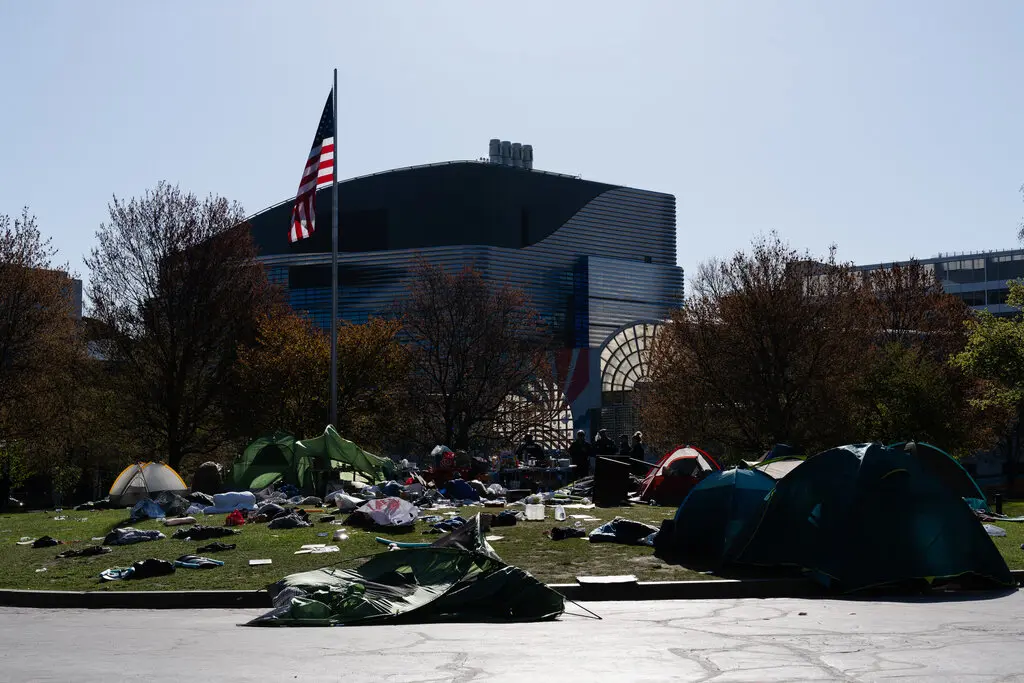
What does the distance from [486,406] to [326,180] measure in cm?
1773

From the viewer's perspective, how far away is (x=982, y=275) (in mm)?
141375

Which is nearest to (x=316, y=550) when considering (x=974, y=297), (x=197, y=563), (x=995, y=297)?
(x=197, y=563)

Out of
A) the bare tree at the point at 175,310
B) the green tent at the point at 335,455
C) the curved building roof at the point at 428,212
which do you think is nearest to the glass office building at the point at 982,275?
the curved building roof at the point at 428,212

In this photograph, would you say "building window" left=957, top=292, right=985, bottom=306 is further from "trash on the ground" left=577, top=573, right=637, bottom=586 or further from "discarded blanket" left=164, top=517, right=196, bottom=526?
"trash on the ground" left=577, top=573, right=637, bottom=586

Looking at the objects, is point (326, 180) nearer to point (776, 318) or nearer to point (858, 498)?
point (776, 318)

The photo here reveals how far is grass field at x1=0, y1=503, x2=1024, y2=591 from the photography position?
13906mm

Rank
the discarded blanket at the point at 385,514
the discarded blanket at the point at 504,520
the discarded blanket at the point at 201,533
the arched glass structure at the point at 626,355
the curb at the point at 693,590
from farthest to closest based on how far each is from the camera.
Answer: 1. the arched glass structure at the point at 626,355
2. the discarded blanket at the point at 504,520
3. the discarded blanket at the point at 385,514
4. the discarded blanket at the point at 201,533
5. the curb at the point at 693,590

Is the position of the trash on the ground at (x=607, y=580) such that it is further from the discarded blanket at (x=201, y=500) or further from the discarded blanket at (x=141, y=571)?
the discarded blanket at (x=201, y=500)

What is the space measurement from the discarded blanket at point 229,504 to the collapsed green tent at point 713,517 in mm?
10299

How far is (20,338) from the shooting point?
39.5 m

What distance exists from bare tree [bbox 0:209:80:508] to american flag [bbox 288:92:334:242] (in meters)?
10.4

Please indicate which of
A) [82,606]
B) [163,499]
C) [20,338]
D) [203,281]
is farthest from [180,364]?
[82,606]

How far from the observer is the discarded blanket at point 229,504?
23.0m

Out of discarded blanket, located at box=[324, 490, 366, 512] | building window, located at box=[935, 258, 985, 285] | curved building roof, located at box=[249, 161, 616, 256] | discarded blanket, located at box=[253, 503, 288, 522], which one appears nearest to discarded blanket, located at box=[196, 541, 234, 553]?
discarded blanket, located at box=[253, 503, 288, 522]
